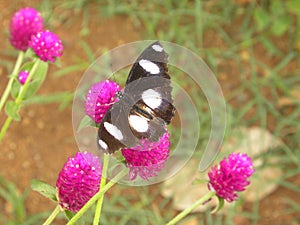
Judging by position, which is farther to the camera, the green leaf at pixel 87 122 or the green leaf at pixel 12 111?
the green leaf at pixel 12 111

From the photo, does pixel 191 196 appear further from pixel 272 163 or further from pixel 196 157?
pixel 272 163

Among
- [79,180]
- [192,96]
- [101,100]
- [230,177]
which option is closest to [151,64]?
[101,100]

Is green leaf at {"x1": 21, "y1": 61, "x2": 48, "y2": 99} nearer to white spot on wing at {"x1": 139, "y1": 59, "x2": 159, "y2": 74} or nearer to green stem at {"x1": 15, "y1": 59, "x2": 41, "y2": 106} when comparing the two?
green stem at {"x1": 15, "y1": 59, "x2": 41, "y2": 106}

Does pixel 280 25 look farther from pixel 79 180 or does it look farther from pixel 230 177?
pixel 79 180

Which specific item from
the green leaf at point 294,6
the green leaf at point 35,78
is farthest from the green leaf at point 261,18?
the green leaf at point 35,78

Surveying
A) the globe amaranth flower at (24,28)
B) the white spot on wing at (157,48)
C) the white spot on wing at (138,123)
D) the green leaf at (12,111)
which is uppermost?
the globe amaranth flower at (24,28)

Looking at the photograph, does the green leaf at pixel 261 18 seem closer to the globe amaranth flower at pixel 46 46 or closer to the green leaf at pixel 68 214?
the globe amaranth flower at pixel 46 46
